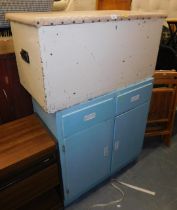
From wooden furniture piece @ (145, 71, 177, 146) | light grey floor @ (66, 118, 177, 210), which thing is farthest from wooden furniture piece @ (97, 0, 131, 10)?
light grey floor @ (66, 118, 177, 210)

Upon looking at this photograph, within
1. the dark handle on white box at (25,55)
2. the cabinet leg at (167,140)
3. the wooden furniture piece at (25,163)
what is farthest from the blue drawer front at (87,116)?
the cabinet leg at (167,140)

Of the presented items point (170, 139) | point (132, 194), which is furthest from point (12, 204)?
point (170, 139)

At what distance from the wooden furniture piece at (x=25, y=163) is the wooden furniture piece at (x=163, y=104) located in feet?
3.34

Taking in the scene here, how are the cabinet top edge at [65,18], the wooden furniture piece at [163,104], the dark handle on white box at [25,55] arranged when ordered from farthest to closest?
the wooden furniture piece at [163,104], the dark handle on white box at [25,55], the cabinet top edge at [65,18]

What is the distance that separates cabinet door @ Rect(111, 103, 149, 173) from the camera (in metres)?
1.36

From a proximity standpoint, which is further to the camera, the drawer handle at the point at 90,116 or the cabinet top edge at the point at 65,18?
the drawer handle at the point at 90,116

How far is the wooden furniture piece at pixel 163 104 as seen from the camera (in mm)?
1574

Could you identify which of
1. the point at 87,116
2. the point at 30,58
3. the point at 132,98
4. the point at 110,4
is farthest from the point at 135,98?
the point at 110,4

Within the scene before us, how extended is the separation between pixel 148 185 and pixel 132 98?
77 centimetres

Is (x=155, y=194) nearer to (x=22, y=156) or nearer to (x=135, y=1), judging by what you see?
(x=22, y=156)

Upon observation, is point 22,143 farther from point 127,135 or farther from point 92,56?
point 127,135

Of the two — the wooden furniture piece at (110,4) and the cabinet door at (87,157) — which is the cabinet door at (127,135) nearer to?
the cabinet door at (87,157)

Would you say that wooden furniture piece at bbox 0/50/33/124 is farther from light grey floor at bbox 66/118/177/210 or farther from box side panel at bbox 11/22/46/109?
light grey floor at bbox 66/118/177/210

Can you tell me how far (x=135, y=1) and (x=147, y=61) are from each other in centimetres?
139
